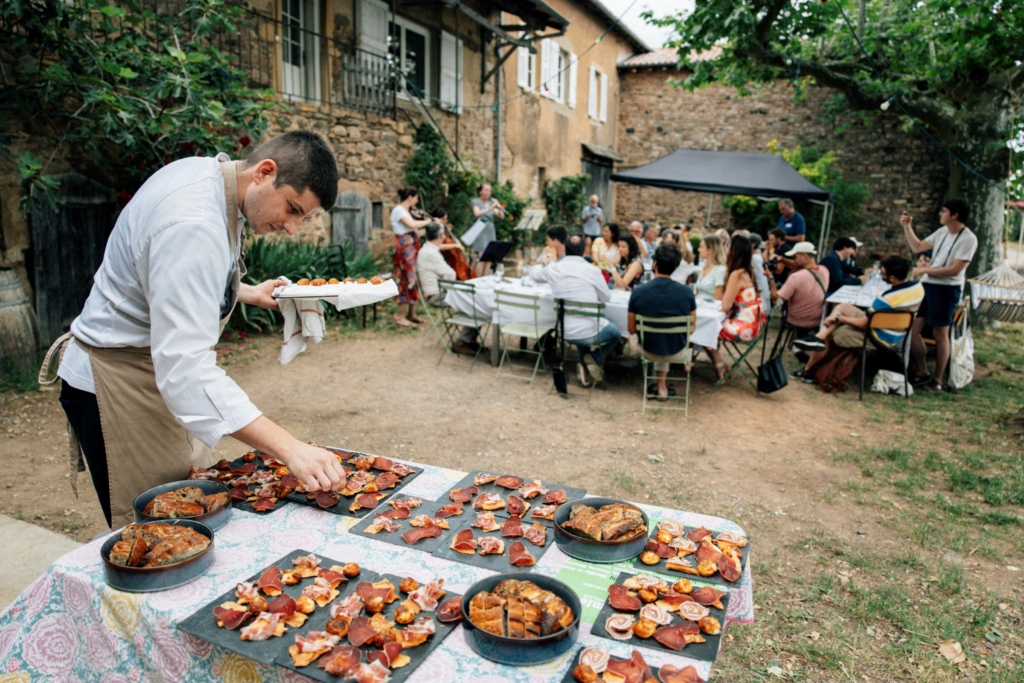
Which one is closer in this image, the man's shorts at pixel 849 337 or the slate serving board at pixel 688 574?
the slate serving board at pixel 688 574

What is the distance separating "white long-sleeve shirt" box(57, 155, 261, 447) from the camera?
1.64 metres

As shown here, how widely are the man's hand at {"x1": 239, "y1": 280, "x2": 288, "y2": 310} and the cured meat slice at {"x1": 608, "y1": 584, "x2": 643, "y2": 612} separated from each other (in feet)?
5.12

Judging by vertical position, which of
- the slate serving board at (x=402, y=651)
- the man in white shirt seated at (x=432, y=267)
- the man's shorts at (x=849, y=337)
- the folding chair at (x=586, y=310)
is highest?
the man in white shirt seated at (x=432, y=267)

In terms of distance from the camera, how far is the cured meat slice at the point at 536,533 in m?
1.74

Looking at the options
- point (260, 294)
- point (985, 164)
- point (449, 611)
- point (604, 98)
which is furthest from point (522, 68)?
point (449, 611)

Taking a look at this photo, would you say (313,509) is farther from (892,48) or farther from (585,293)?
(892,48)

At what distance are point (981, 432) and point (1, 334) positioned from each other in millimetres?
8472

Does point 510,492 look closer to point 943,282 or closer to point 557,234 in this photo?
point 557,234

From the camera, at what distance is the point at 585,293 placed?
20.9 feet

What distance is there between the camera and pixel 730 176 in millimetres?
11672

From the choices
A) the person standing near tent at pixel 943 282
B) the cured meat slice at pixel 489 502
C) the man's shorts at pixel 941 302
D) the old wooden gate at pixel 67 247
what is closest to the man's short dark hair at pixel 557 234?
the person standing near tent at pixel 943 282

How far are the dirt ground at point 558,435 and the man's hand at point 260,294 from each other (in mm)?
2121

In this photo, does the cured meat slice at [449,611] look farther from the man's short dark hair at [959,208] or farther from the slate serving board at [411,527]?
the man's short dark hair at [959,208]

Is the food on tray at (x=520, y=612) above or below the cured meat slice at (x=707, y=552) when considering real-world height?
above
